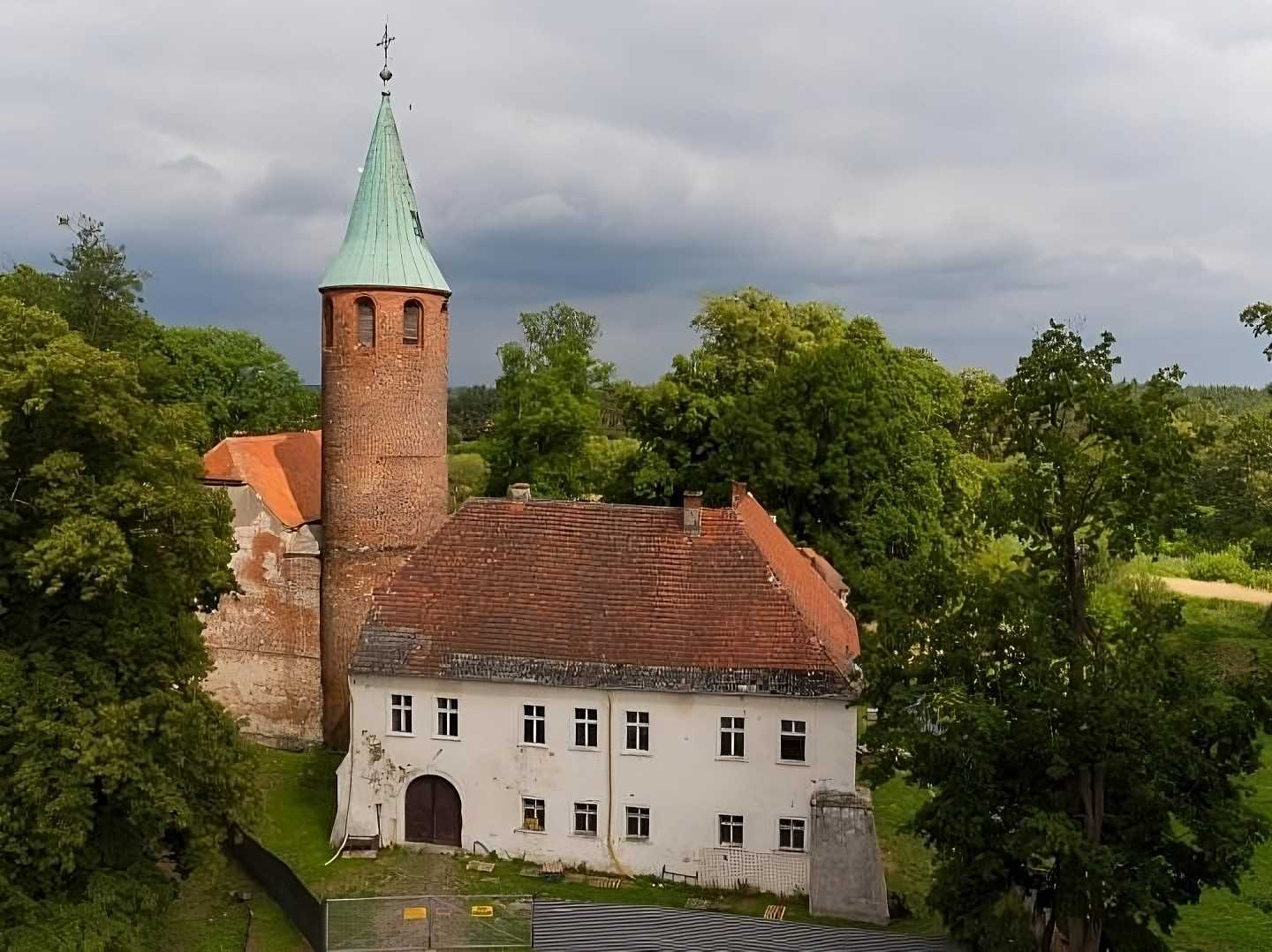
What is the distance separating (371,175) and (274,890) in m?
16.2

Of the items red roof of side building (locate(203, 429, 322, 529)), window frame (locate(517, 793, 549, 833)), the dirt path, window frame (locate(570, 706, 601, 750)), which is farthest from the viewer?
the dirt path

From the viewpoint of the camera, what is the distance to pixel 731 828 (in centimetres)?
2255

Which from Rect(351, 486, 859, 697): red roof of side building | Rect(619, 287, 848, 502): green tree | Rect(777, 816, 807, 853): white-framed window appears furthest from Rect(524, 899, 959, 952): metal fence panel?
Rect(619, 287, 848, 502): green tree

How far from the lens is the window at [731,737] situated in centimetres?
2247

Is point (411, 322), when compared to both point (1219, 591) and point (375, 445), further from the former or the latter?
point (1219, 591)

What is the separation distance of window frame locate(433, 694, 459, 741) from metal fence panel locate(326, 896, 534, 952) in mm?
4841

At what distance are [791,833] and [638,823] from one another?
3077 mm

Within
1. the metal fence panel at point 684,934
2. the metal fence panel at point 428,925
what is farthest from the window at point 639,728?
the metal fence panel at point 428,925

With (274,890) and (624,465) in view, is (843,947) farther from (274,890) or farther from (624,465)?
(624,465)

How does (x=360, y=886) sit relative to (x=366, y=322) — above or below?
below

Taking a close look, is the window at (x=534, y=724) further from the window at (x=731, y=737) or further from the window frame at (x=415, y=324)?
the window frame at (x=415, y=324)

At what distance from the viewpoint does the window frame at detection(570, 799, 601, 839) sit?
75.7 feet

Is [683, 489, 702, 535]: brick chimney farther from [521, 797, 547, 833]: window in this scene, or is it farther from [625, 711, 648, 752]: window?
[521, 797, 547, 833]: window

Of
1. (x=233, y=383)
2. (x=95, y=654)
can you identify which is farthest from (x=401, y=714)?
(x=233, y=383)
